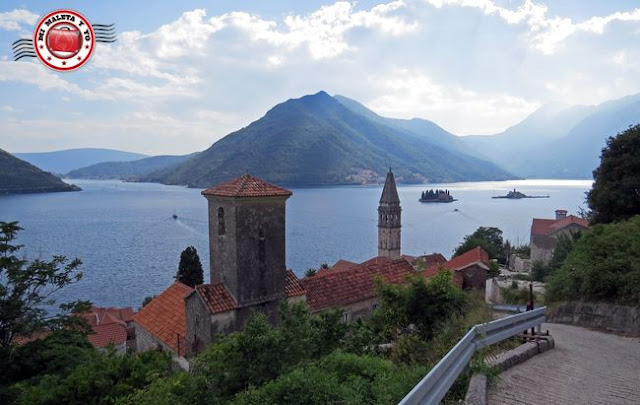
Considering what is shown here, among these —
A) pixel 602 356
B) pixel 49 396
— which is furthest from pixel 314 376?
pixel 49 396

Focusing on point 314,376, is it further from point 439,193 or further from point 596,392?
point 439,193

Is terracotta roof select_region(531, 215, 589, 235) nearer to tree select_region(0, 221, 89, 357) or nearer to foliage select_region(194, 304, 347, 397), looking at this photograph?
foliage select_region(194, 304, 347, 397)

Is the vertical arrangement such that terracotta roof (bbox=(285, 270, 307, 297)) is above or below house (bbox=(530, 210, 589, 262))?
above

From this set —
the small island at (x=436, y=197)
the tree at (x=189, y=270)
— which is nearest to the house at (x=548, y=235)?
the tree at (x=189, y=270)

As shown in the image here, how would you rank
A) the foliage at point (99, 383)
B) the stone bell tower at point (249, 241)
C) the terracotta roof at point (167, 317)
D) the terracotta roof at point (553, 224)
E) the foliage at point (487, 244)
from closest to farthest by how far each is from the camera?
1. the foliage at point (99, 383)
2. the stone bell tower at point (249, 241)
3. the terracotta roof at point (167, 317)
4. the terracotta roof at point (553, 224)
5. the foliage at point (487, 244)

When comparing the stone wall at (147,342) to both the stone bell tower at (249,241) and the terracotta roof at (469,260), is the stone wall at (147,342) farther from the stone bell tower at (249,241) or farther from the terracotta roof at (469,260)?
the terracotta roof at (469,260)

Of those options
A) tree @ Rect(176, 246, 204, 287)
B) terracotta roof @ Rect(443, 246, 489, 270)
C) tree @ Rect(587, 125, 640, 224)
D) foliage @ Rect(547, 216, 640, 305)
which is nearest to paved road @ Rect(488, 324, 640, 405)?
foliage @ Rect(547, 216, 640, 305)
